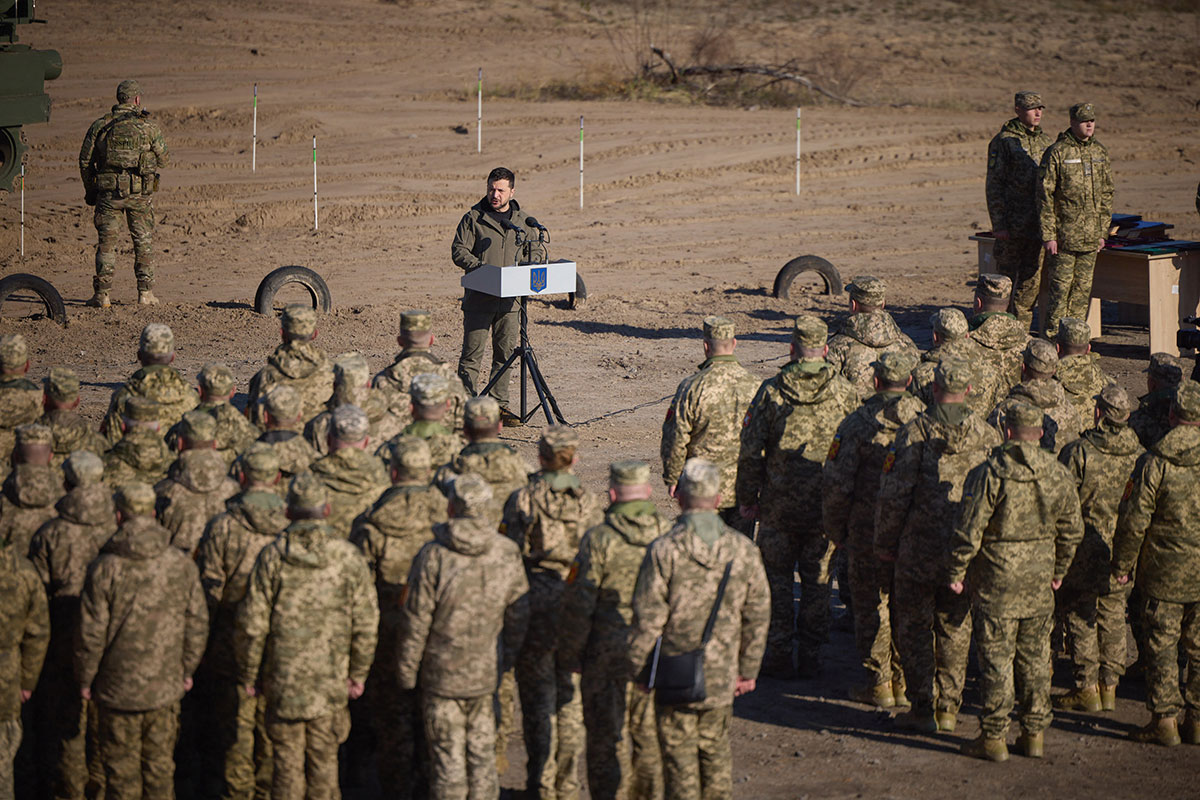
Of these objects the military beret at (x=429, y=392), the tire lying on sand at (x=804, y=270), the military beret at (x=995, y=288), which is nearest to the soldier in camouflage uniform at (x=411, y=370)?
the military beret at (x=429, y=392)

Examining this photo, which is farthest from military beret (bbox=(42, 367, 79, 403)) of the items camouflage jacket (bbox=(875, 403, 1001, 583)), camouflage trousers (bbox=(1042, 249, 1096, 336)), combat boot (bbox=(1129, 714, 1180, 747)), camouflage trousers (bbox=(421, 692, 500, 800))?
camouflage trousers (bbox=(1042, 249, 1096, 336))

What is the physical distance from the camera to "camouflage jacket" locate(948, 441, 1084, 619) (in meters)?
7.61

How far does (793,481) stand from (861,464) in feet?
1.80

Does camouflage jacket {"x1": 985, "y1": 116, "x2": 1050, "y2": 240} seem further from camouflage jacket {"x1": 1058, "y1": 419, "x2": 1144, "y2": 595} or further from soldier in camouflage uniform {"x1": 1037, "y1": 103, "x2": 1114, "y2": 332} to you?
camouflage jacket {"x1": 1058, "y1": 419, "x2": 1144, "y2": 595}

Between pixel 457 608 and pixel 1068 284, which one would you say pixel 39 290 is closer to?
pixel 1068 284

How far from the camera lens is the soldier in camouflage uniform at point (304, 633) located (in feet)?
21.6

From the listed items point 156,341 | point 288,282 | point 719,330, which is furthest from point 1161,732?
point 288,282

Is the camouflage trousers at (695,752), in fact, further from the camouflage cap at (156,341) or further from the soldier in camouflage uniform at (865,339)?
the camouflage cap at (156,341)

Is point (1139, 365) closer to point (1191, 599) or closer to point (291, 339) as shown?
point (1191, 599)

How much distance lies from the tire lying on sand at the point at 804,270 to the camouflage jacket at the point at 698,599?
12.0m

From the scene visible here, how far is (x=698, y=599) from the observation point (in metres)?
6.55

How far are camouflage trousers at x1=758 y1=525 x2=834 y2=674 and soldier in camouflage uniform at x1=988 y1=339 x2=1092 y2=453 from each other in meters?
1.41

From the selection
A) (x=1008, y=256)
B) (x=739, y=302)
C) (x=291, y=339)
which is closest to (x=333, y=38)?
(x=739, y=302)

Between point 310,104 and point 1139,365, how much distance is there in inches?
614
